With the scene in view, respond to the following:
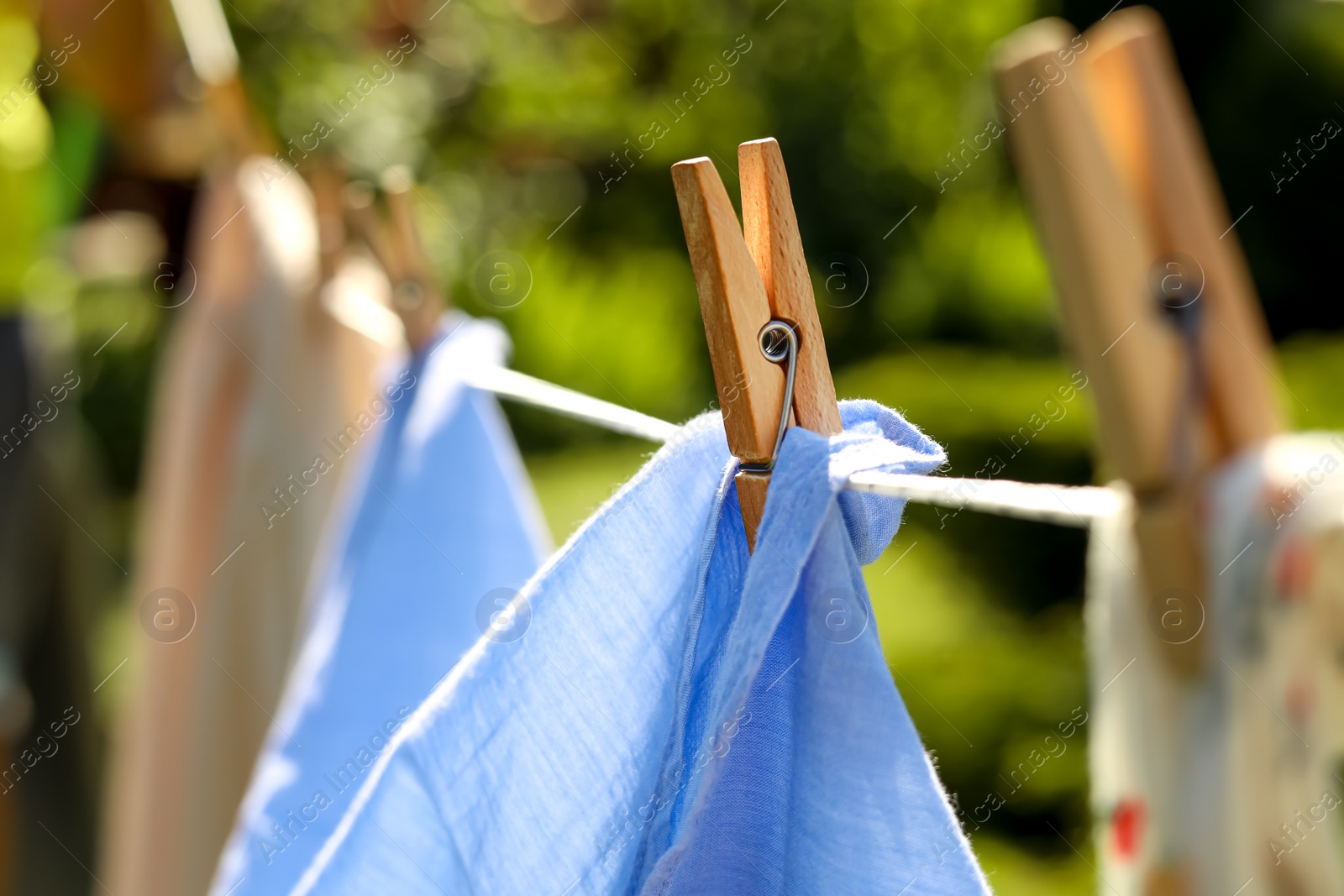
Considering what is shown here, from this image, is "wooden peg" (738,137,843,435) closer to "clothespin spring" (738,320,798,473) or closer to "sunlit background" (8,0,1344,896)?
"clothespin spring" (738,320,798,473)

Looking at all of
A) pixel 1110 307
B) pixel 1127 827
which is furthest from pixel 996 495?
pixel 1127 827

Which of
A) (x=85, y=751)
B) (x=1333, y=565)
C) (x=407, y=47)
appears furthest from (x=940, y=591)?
(x=407, y=47)

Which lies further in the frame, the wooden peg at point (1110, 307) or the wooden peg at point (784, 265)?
the wooden peg at point (1110, 307)

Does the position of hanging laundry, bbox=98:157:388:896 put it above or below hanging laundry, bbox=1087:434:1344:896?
above

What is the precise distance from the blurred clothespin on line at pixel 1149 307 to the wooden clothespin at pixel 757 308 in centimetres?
32

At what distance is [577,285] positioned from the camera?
3461mm

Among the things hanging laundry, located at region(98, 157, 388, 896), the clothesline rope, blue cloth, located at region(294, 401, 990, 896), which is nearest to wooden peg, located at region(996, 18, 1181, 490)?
the clothesline rope

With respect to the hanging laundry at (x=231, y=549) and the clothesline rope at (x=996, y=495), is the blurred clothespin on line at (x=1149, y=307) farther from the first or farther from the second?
the hanging laundry at (x=231, y=549)

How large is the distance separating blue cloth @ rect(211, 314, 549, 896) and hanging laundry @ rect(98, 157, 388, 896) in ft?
0.69

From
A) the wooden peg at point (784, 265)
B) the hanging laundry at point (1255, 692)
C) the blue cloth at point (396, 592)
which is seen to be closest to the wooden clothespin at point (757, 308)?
the wooden peg at point (784, 265)

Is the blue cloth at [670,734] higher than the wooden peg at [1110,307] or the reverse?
the reverse

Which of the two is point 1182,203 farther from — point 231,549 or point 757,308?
point 231,549

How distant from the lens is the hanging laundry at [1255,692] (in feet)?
2.04

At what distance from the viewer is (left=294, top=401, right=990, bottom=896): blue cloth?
0.38m
